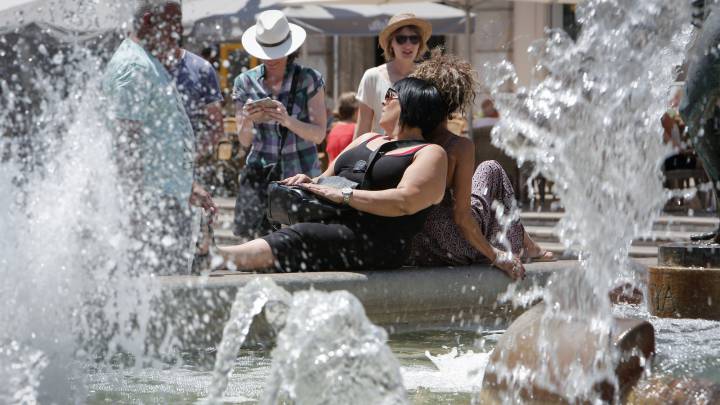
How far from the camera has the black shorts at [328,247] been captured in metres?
5.27

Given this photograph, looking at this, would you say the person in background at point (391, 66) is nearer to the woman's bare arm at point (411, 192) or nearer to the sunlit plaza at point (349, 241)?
the sunlit plaza at point (349, 241)

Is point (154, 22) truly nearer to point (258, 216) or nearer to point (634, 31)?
point (258, 216)

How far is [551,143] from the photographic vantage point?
18.4 ft

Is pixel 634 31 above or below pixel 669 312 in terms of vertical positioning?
above

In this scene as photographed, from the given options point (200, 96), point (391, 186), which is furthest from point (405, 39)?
point (391, 186)

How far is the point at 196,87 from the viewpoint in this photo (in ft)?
19.6

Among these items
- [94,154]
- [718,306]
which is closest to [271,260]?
[94,154]

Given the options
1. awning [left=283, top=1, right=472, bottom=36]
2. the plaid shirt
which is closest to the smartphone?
the plaid shirt

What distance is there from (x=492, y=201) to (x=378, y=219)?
0.77 meters

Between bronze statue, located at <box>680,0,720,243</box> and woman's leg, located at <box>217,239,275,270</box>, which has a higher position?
bronze statue, located at <box>680,0,720,243</box>

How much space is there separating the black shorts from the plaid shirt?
1232 mm

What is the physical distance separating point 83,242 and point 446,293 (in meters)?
1.45

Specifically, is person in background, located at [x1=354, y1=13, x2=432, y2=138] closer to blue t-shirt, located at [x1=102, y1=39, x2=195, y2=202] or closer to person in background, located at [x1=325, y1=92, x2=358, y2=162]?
blue t-shirt, located at [x1=102, y1=39, x2=195, y2=202]

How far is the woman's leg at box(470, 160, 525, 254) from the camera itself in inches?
228
